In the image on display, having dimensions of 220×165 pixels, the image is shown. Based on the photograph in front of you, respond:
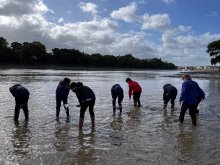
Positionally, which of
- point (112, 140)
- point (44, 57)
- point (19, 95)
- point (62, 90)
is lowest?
point (112, 140)

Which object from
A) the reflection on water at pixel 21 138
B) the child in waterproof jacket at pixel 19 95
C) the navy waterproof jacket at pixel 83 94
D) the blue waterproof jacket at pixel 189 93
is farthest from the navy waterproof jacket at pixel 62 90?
the blue waterproof jacket at pixel 189 93

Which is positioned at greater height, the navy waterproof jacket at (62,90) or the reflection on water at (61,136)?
the navy waterproof jacket at (62,90)

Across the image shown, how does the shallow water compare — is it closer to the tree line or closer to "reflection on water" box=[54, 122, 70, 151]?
"reflection on water" box=[54, 122, 70, 151]

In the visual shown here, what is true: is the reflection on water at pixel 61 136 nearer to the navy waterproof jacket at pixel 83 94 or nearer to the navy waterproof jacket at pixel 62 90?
the navy waterproof jacket at pixel 83 94

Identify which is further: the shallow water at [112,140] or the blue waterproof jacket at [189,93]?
the blue waterproof jacket at [189,93]

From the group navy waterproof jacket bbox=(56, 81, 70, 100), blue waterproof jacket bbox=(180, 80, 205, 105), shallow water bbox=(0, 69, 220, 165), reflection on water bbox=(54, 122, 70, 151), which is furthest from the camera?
navy waterproof jacket bbox=(56, 81, 70, 100)

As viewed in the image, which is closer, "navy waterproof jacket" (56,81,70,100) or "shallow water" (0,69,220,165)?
"shallow water" (0,69,220,165)

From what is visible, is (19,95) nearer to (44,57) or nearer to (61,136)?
(61,136)

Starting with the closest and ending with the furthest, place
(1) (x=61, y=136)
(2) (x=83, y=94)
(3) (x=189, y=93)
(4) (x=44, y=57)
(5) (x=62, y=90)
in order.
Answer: (1) (x=61, y=136) < (2) (x=83, y=94) < (3) (x=189, y=93) < (5) (x=62, y=90) < (4) (x=44, y=57)

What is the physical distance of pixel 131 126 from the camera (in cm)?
1323

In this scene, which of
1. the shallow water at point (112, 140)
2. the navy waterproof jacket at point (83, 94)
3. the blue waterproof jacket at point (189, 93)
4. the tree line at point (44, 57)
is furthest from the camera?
the tree line at point (44, 57)

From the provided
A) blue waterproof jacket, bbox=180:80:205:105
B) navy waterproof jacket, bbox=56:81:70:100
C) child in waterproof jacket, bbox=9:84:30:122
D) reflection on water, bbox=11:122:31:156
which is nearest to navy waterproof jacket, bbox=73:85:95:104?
reflection on water, bbox=11:122:31:156

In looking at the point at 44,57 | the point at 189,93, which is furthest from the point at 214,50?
the point at 189,93

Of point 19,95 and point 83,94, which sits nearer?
point 83,94
